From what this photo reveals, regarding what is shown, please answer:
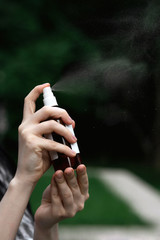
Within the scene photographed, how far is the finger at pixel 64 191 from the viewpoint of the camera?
64.1 inches

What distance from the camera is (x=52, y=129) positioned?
157cm

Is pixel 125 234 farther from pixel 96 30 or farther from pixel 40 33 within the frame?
pixel 40 33

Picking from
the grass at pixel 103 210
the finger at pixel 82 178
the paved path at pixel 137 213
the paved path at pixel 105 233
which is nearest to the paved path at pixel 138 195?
the paved path at pixel 137 213

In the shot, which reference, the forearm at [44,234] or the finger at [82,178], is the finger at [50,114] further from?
the forearm at [44,234]

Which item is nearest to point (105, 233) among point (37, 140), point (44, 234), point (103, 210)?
point (103, 210)

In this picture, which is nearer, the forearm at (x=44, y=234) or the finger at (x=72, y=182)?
the finger at (x=72, y=182)

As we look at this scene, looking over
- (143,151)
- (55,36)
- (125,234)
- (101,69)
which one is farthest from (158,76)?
(143,151)

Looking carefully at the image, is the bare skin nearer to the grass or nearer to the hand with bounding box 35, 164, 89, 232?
the hand with bounding box 35, 164, 89, 232

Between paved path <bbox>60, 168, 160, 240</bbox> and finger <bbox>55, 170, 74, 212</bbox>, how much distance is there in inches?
145

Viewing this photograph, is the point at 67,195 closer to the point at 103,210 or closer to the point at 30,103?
the point at 30,103

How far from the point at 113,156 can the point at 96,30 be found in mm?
15830

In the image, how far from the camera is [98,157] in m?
17.6

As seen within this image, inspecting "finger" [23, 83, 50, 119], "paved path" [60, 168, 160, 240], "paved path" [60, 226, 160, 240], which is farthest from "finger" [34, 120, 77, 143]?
"paved path" [60, 226, 160, 240]

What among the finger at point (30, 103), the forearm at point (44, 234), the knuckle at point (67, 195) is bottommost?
the forearm at point (44, 234)
